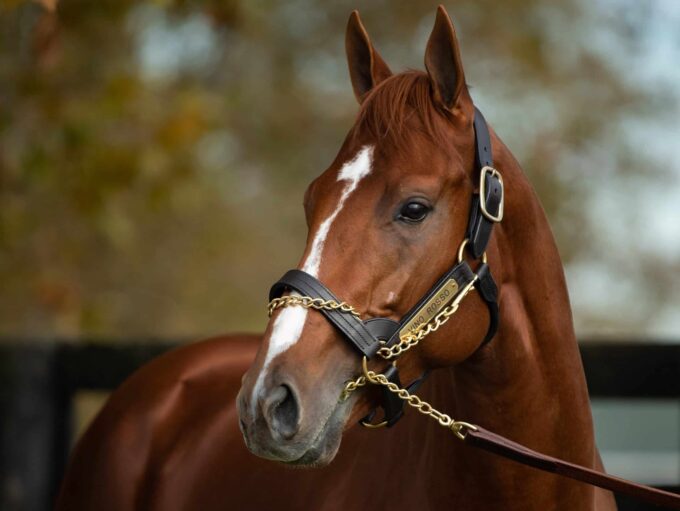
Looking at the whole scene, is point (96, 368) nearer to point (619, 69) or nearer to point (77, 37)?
point (77, 37)

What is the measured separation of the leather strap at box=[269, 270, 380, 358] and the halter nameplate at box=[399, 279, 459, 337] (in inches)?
4.2

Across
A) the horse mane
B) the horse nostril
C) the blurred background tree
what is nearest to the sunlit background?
the blurred background tree

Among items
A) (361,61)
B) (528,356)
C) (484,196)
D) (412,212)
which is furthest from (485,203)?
(361,61)

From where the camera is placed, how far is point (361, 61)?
10.2 ft

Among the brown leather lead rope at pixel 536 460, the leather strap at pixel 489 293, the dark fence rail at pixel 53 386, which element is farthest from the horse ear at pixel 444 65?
the dark fence rail at pixel 53 386

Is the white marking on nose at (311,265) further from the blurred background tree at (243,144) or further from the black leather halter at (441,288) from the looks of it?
the blurred background tree at (243,144)

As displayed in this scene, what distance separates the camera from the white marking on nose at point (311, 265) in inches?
95.1

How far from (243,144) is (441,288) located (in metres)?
9.56

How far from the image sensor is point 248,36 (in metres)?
9.94

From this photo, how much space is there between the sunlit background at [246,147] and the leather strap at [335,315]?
11.0ft

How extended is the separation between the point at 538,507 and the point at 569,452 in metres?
0.20

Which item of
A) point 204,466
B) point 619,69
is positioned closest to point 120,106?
point 204,466

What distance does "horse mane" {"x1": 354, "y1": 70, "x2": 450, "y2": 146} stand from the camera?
2.69 metres

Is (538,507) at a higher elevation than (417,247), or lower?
lower
